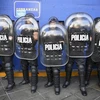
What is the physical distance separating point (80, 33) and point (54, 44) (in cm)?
55

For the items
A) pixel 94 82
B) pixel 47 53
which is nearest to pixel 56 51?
pixel 47 53

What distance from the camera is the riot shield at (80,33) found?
365 cm

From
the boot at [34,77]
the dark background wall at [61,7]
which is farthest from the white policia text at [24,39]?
the dark background wall at [61,7]

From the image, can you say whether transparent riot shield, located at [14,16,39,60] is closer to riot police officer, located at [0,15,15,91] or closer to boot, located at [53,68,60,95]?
riot police officer, located at [0,15,15,91]

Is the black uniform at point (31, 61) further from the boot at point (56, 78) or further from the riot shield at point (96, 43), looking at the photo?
the riot shield at point (96, 43)

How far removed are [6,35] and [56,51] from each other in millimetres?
1073

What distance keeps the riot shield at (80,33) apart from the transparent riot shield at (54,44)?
151mm

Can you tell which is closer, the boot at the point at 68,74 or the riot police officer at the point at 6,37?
the riot police officer at the point at 6,37

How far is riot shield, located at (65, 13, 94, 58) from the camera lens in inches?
144

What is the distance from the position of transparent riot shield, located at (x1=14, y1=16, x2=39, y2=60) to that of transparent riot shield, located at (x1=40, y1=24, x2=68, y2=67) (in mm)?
146

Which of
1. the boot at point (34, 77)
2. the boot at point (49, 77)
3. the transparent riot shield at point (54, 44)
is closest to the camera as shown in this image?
the transparent riot shield at point (54, 44)

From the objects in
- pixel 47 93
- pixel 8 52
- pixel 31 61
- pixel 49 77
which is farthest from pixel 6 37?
pixel 47 93

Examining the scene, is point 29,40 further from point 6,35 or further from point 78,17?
point 78,17

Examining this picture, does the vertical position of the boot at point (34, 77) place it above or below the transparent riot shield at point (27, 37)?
below
